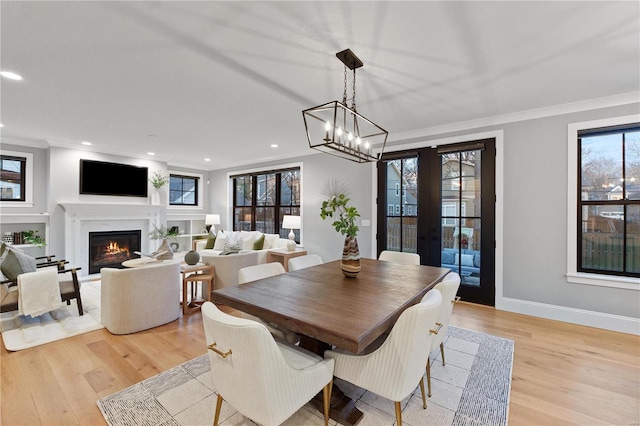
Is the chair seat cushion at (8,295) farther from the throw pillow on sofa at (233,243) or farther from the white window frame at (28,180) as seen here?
the white window frame at (28,180)

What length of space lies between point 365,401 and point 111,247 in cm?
609

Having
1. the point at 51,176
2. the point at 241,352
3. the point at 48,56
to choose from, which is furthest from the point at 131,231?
the point at 241,352

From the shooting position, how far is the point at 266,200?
6531mm

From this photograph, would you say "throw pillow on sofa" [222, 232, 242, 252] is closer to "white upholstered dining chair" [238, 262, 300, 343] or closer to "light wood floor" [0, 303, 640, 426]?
"light wood floor" [0, 303, 640, 426]

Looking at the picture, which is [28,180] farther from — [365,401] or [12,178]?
[365,401]

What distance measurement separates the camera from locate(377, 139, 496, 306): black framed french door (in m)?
3.68

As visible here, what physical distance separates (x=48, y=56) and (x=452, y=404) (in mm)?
4040

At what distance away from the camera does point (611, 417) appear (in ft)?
5.68

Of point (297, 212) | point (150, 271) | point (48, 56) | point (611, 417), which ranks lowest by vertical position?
point (611, 417)

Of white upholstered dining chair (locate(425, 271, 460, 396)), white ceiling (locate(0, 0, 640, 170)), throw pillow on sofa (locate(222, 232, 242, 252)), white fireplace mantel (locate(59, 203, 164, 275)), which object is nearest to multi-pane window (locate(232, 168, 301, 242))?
throw pillow on sofa (locate(222, 232, 242, 252))

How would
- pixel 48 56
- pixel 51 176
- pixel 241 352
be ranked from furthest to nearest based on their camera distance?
pixel 51 176 → pixel 48 56 → pixel 241 352

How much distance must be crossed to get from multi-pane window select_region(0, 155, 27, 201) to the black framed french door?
630cm

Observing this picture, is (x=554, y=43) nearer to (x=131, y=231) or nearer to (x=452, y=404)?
(x=452, y=404)

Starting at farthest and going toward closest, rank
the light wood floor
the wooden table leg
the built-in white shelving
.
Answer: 1. the built-in white shelving
2. the light wood floor
3. the wooden table leg
